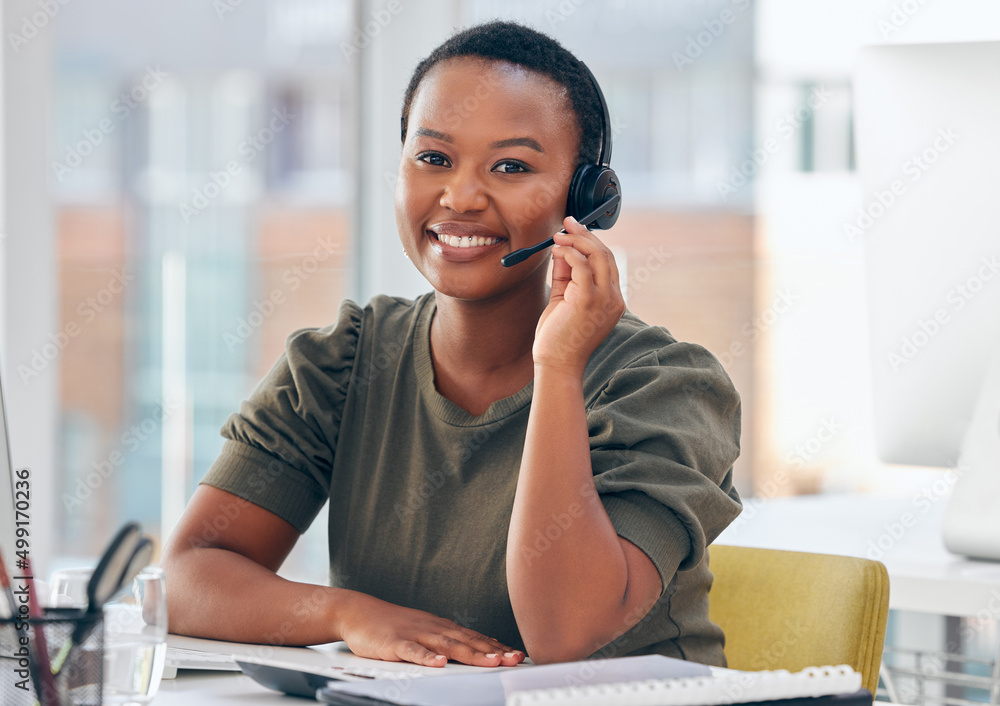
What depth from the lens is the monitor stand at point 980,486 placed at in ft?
4.61

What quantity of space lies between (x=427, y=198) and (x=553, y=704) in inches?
30.4

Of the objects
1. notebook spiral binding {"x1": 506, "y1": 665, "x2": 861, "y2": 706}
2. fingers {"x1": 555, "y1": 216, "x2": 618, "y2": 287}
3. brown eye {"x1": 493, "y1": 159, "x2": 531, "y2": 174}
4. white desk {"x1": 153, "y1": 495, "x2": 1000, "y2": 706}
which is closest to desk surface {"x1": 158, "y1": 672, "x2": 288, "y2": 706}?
white desk {"x1": 153, "y1": 495, "x2": 1000, "y2": 706}

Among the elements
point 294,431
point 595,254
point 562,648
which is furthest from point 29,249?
point 562,648

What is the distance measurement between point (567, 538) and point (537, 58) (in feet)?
1.93

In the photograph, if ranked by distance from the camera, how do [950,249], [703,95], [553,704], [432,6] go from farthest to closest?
[703,95], [432,6], [950,249], [553,704]

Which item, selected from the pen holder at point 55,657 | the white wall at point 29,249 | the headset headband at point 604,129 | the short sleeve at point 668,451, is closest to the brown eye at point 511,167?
the headset headband at point 604,129

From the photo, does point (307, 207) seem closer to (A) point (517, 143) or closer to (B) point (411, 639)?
(A) point (517, 143)

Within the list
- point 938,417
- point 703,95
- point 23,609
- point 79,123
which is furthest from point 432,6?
point 23,609

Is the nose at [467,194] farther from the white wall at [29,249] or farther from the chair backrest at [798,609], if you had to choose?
the white wall at [29,249]

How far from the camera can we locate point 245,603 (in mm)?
1020

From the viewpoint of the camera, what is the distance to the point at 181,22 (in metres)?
2.23

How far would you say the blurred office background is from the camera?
1.76 meters

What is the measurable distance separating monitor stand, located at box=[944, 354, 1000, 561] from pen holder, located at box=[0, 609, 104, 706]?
1.22m

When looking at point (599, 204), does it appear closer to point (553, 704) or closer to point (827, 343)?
point (553, 704)
